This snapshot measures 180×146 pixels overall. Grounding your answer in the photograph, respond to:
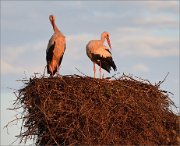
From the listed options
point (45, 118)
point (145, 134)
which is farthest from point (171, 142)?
point (45, 118)

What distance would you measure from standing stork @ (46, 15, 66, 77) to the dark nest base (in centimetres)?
243

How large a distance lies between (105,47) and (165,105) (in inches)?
106

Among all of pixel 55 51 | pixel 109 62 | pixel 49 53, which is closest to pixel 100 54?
pixel 109 62

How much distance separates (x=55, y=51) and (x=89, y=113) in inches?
133

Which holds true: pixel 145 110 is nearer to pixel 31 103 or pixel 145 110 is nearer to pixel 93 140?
pixel 93 140

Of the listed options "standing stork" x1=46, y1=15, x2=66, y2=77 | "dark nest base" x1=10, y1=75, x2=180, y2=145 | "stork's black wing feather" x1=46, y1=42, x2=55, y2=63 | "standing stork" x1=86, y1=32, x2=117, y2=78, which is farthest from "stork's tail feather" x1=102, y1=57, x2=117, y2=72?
"dark nest base" x1=10, y1=75, x2=180, y2=145

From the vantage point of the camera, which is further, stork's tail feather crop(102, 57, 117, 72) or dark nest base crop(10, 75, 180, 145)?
stork's tail feather crop(102, 57, 117, 72)

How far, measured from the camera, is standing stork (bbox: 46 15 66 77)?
1502cm

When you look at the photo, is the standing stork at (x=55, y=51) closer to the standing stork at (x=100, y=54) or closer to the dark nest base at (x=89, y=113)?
the standing stork at (x=100, y=54)

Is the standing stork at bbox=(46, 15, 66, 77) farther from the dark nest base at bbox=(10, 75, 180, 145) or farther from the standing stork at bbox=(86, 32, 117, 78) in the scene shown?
the dark nest base at bbox=(10, 75, 180, 145)

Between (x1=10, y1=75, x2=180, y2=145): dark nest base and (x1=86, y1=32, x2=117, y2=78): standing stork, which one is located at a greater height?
(x1=86, y1=32, x2=117, y2=78): standing stork

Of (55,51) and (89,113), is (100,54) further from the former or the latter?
(89,113)

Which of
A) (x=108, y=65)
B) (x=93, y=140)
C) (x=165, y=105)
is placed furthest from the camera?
(x=108, y=65)

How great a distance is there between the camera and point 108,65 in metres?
15.0
